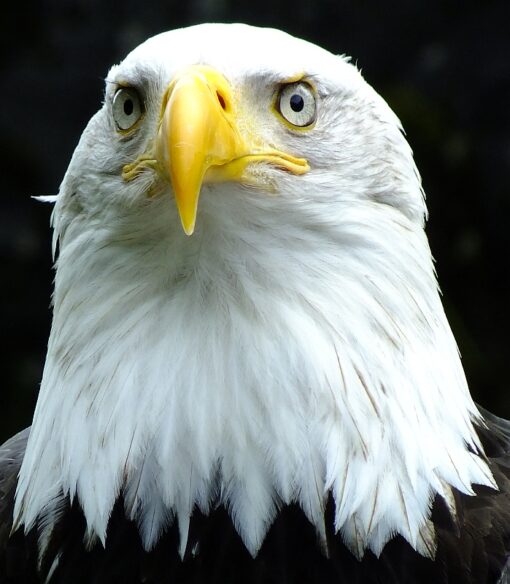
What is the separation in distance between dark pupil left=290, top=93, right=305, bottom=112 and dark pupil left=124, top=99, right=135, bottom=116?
0.42m

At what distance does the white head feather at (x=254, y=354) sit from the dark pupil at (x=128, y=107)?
0.24ft

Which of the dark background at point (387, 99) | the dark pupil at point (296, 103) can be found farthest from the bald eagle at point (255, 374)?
the dark background at point (387, 99)

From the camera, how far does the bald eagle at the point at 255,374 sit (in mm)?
3027

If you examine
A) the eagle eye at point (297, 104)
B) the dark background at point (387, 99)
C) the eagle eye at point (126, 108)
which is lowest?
the dark background at point (387, 99)

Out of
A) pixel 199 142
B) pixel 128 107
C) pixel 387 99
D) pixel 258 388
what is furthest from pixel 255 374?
pixel 387 99

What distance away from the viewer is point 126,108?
3.15 meters

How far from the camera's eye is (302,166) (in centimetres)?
309

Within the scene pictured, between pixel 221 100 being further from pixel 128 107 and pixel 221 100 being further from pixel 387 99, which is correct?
pixel 387 99

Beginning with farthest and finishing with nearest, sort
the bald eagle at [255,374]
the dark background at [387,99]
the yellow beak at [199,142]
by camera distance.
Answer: the dark background at [387,99]
the bald eagle at [255,374]
the yellow beak at [199,142]

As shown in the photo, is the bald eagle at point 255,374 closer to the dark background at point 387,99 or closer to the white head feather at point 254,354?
the white head feather at point 254,354

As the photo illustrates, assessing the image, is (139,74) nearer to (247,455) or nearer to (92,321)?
(92,321)

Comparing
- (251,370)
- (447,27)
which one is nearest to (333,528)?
(251,370)

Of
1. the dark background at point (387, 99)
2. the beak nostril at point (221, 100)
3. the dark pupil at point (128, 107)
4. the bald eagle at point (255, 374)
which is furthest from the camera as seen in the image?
the dark background at point (387, 99)

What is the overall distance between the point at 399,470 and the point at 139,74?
48.3 inches
